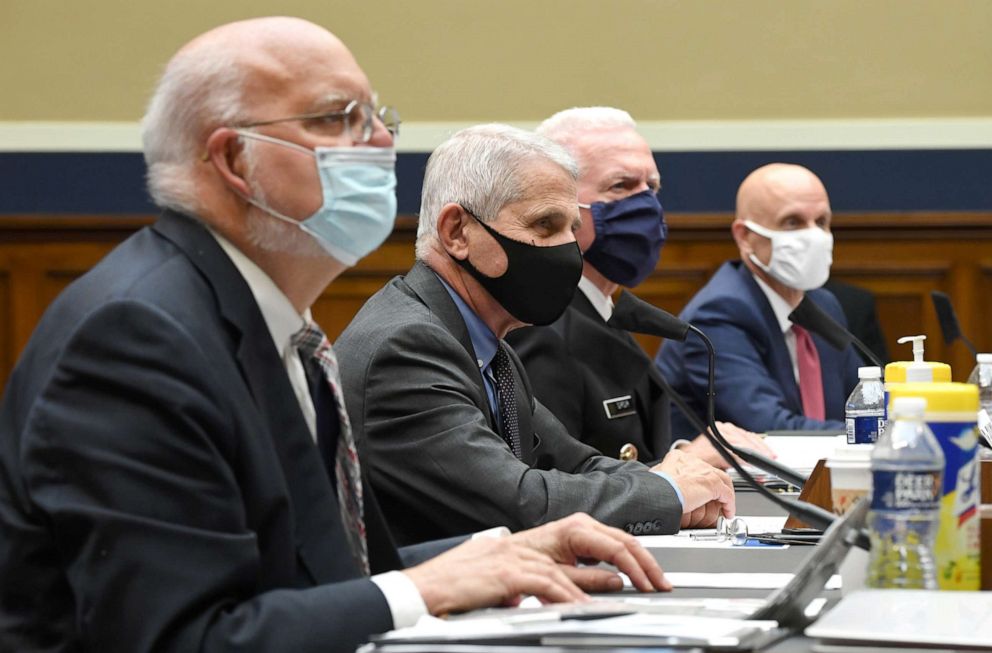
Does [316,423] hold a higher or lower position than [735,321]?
Answer: higher

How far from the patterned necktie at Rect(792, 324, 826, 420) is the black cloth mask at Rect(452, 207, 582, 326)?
76.8 inches

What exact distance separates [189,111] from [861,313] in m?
4.10

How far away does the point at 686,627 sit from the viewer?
122 cm

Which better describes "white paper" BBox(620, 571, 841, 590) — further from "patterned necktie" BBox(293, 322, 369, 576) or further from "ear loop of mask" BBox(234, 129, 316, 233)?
"ear loop of mask" BBox(234, 129, 316, 233)

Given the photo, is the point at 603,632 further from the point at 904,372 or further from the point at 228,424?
the point at 904,372

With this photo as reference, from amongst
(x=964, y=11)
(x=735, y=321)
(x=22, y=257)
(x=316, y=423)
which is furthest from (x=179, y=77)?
(x=964, y=11)

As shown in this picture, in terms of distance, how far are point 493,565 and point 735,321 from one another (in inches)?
111

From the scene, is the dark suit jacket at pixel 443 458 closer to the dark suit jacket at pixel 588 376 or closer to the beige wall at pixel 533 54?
Result: the dark suit jacket at pixel 588 376

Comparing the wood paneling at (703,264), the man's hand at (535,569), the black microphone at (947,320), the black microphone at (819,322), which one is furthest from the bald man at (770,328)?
the man's hand at (535,569)

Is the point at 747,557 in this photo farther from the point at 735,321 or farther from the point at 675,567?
the point at 735,321

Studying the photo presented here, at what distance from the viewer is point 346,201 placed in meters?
1.64

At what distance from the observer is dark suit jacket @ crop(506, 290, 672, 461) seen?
10.1ft

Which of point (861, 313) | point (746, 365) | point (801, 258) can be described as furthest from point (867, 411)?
point (861, 313)

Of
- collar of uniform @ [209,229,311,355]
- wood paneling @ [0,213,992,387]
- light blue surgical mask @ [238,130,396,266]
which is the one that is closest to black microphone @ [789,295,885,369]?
light blue surgical mask @ [238,130,396,266]
